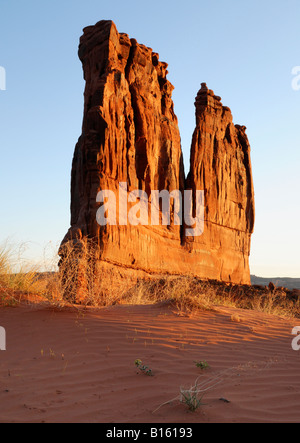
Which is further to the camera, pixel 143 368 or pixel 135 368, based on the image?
pixel 135 368

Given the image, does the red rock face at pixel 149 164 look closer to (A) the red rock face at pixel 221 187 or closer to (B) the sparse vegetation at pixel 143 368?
(A) the red rock face at pixel 221 187

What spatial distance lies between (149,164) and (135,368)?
1748 cm

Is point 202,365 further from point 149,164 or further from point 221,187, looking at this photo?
point 221,187

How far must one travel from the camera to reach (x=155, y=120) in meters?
21.7

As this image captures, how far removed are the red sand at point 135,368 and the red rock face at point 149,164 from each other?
33.1 ft

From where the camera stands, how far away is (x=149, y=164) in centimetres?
2078

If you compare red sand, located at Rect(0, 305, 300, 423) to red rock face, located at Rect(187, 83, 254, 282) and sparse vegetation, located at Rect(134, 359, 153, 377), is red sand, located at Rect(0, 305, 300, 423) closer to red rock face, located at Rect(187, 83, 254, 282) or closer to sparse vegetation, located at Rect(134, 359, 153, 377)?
sparse vegetation, located at Rect(134, 359, 153, 377)

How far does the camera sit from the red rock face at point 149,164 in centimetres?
1716

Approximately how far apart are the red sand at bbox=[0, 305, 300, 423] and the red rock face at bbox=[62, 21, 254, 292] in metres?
10.1

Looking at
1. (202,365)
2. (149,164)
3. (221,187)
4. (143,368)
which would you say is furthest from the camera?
(221,187)

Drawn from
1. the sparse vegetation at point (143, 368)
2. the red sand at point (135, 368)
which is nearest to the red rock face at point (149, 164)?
the red sand at point (135, 368)

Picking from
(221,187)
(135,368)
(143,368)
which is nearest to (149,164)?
(221,187)

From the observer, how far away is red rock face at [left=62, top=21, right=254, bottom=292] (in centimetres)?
1716

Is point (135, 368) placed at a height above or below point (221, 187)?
below
